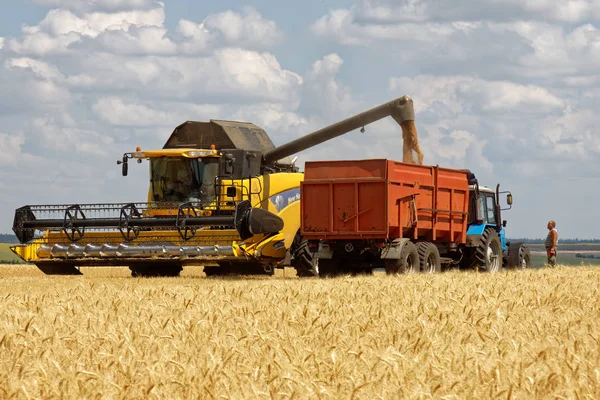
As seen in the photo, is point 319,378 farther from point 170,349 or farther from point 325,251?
point 325,251

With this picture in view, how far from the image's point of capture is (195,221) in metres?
17.7

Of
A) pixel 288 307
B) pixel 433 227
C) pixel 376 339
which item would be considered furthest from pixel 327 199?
pixel 376 339

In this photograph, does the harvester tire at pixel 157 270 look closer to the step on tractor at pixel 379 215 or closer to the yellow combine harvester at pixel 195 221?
the yellow combine harvester at pixel 195 221

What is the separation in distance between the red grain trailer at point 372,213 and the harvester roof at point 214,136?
133 inches

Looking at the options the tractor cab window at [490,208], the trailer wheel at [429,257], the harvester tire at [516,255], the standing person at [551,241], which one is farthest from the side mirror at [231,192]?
the standing person at [551,241]

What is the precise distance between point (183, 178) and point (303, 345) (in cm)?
1322

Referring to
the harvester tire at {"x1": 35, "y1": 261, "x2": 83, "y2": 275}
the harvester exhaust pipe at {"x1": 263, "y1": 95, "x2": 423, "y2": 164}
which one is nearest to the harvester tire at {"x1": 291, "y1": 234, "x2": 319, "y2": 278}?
the harvester exhaust pipe at {"x1": 263, "y1": 95, "x2": 423, "y2": 164}

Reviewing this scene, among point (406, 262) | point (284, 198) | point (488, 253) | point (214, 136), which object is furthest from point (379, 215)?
point (214, 136)

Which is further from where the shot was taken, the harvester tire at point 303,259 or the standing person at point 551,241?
the standing person at point 551,241

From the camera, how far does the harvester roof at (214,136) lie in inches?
819

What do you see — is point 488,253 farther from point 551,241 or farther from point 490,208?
point 551,241

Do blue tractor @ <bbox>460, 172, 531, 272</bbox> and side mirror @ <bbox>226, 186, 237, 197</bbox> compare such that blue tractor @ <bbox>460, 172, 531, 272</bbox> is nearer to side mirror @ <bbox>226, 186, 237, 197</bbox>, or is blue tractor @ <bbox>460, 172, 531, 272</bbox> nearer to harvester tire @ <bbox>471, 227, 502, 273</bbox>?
harvester tire @ <bbox>471, 227, 502, 273</bbox>

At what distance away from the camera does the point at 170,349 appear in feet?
22.1

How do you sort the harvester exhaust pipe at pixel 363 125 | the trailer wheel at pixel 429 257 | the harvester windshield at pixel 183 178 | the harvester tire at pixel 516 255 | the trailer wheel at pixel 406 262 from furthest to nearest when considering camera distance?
the harvester tire at pixel 516 255 → the harvester exhaust pipe at pixel 363 125 → the harvester windshield at pixel 183 178 → the trailer wheel at pixel 429 257 → the trailer wheel at pixel 406 262
